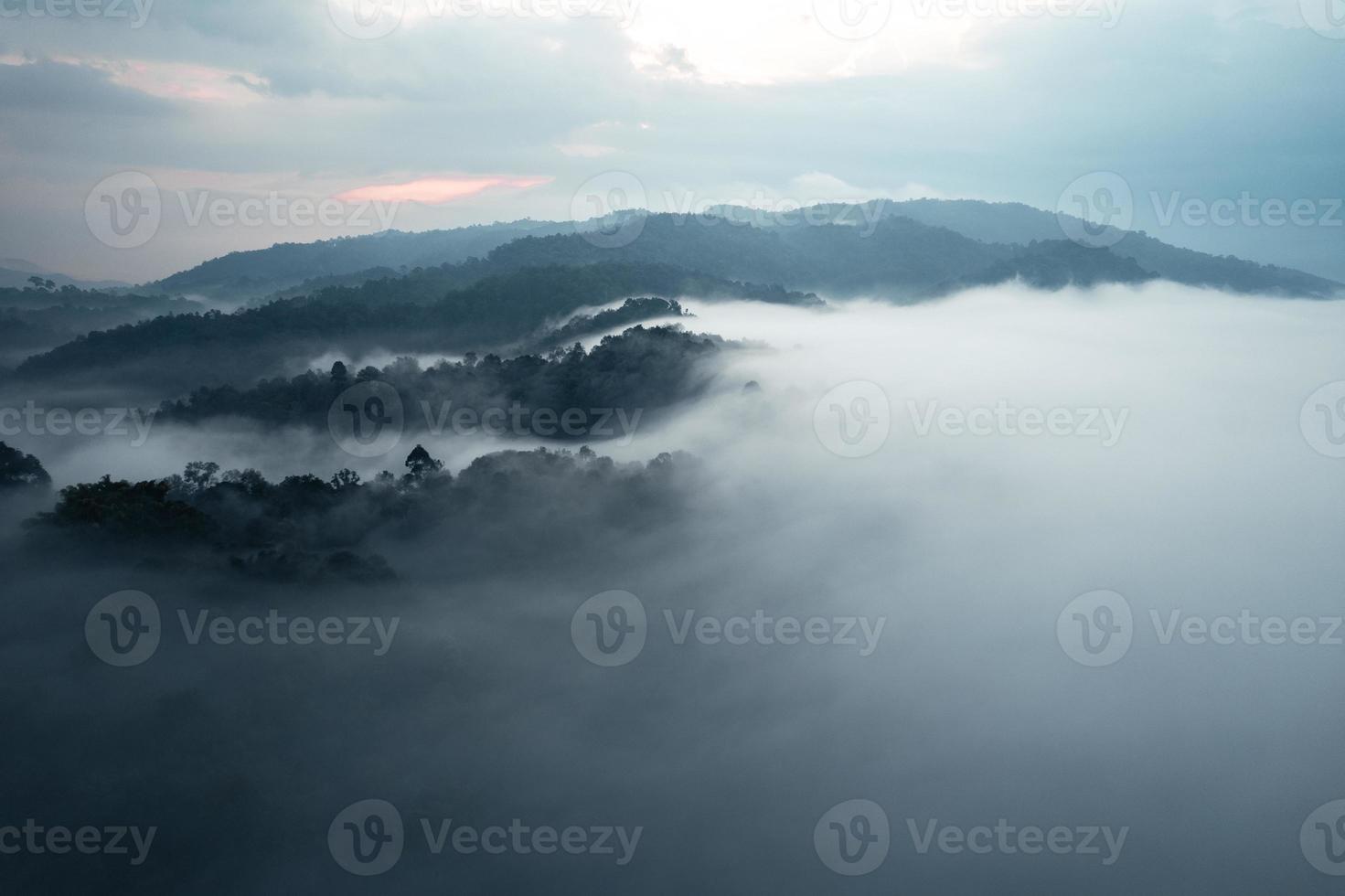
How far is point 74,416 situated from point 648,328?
6579 cm

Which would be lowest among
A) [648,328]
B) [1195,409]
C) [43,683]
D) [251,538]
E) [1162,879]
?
[1162,879]

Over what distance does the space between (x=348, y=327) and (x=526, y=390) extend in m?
47.2

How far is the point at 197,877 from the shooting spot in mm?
29500

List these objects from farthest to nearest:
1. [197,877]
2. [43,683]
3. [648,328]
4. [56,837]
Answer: [648,328], [43,683], [197,877], [56,837]

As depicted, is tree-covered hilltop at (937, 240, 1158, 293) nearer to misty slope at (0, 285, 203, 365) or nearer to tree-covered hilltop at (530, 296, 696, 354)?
tree-covered hilltop at (530, 296, 696, 354)

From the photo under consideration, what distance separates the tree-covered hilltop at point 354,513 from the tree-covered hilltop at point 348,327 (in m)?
62.2

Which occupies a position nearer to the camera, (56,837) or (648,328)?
(56,837)

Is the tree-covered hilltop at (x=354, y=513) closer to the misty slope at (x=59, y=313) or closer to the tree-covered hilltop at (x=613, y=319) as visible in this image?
the tree-covered hilltop at (x=613, y=319)

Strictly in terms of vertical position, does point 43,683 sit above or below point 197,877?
above

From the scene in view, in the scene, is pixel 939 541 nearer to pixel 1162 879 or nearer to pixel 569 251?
pixel 1162 879

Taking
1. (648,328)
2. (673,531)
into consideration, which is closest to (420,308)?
(648,328)

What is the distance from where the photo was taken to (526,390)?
8944cm

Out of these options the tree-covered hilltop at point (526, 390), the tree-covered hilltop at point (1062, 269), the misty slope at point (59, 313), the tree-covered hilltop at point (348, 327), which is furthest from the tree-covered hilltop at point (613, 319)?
the tree-covered hilltop at point (1062, 269)

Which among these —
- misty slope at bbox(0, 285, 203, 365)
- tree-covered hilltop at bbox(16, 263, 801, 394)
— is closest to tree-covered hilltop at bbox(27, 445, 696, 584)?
tree-covered hilltop at bbox(16, 263, 801, 394)
